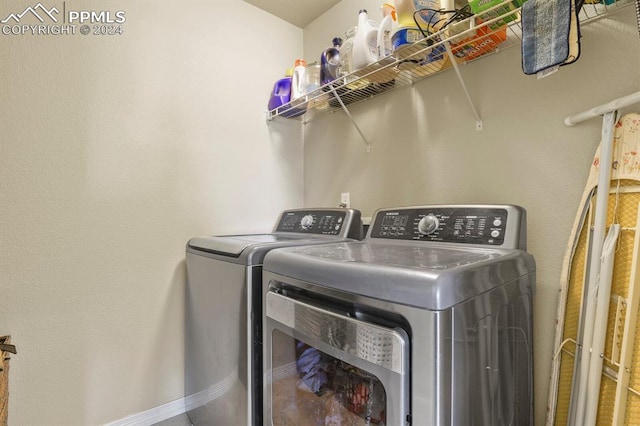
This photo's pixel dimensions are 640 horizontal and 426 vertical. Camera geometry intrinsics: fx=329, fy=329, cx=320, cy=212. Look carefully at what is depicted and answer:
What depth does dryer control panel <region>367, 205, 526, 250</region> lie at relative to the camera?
1051mm

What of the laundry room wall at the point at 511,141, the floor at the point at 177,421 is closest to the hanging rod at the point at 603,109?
the laundry room wall at the point at 511,141

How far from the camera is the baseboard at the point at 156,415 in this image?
5.04ft

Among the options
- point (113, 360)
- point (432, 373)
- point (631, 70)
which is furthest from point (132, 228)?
point (631, 70)

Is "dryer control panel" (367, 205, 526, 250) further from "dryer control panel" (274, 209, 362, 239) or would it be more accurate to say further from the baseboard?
the baseboard

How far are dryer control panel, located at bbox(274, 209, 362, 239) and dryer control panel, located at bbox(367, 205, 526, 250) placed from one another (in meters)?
0.13

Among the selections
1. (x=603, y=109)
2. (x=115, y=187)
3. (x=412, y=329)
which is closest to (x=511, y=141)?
(x=603, y=109)

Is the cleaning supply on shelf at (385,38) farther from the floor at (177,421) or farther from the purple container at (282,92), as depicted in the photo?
the floor at (177,421)

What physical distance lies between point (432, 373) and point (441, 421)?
0.10 m

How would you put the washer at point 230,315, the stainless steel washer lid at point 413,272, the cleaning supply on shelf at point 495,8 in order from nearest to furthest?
the stainless steel washer lid at point 413,272 < the cleaning supply on shelf at point 495,8 < the washer at point 230,315

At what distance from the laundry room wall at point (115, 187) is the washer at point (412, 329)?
88 centimetres

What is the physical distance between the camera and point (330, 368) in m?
0.97

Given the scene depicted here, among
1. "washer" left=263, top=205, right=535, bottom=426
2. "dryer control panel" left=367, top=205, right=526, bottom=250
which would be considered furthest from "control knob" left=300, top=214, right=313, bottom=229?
"washer" left=263, top=205, right=535, bottom=426

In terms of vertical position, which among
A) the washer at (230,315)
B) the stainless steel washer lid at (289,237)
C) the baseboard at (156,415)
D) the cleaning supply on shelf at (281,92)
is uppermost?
the cleaning supply on shelf at (281,92)

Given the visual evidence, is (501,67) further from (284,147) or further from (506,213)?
(284,147)
